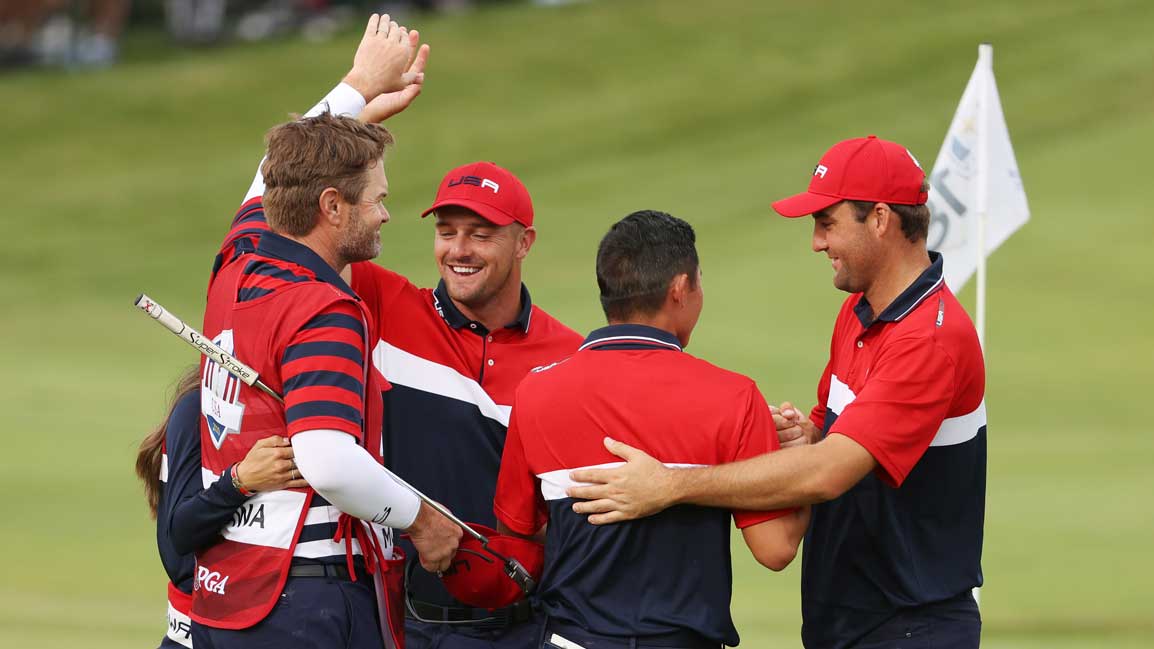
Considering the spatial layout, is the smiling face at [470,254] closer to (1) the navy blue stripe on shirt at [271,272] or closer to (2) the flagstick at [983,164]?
(1) the navy blue stripe on shirt at [271,272]

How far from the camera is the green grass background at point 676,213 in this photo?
10617 millimetres

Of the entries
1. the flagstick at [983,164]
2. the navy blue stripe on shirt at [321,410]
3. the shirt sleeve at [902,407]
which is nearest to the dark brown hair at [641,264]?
the shirt sleeve at [902,407]

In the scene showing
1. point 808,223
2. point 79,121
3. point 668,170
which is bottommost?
point 808,223

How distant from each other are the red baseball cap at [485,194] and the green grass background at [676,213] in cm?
388

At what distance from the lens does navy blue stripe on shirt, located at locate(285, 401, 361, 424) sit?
4246 millimetres

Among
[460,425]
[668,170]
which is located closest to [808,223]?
[668,170]

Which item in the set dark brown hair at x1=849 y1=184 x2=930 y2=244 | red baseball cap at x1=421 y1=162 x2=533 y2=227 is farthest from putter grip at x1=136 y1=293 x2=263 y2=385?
dark brown hair at x1=849 y1=184 x2=930 y2=244

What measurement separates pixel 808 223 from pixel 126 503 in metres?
11.8

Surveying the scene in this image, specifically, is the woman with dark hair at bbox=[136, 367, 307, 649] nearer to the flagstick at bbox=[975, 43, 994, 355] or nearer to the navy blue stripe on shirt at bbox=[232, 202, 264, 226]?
the navy blue stripe on shirt at bbox=[232, 202, 264, 226]

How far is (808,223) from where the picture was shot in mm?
21656

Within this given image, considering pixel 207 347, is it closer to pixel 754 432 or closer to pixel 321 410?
pixel 321 410

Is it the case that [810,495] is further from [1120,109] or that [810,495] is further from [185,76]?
[185,76]

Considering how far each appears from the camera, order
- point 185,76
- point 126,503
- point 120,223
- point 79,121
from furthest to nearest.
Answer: point 185,76 < point 79,121 < point 120,223 < point 126,503

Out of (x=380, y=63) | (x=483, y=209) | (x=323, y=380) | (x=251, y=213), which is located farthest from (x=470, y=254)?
(x=323, y=380)
